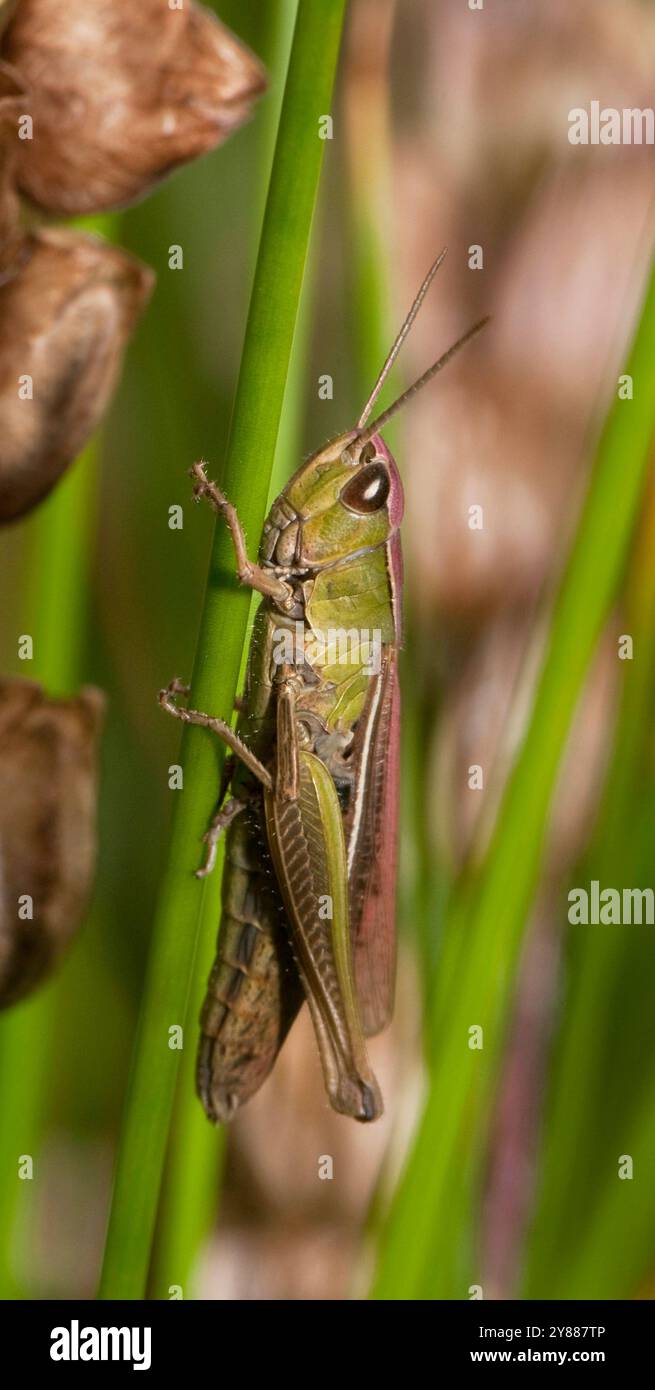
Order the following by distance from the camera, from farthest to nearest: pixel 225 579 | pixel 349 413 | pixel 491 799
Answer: pixel 349 413
pixel 491 799
pixel 225 579

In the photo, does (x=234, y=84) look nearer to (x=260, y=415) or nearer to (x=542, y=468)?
(x=260, y=415)

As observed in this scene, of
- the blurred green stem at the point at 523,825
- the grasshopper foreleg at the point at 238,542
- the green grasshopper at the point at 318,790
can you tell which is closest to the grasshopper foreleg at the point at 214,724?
the green grasshopper at the point at 318,790

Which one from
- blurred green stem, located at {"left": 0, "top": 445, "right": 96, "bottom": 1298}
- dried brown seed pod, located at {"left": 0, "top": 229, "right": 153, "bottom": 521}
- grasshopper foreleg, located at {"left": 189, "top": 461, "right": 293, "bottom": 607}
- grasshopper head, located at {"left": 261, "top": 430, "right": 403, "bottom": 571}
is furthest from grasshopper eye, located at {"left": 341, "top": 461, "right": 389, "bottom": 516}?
dried brown seed pod, located at {"left": 0, "top": 229, "right": 153, "bottom": 521}

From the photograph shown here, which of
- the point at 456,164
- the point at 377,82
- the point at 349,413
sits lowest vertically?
the point at 349,413

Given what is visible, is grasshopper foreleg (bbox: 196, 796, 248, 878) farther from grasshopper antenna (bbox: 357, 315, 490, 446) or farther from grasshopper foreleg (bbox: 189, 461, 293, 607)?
grasshopper antenna (bbox: 357, 315, 490, 446)

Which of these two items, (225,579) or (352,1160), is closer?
(225,579)
